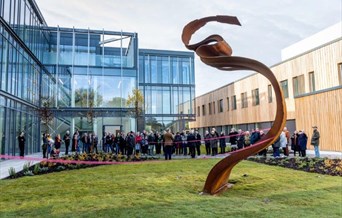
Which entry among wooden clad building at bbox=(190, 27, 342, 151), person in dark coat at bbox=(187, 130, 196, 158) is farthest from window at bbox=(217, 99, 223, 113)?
person in dark coat at bbox=(187, 130, 196, 158)

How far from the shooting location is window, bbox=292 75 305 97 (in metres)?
26.2

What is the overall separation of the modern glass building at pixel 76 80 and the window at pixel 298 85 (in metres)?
11.8

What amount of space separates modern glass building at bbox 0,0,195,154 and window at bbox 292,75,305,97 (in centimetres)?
1183

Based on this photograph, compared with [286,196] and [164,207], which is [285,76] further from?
[164,207]

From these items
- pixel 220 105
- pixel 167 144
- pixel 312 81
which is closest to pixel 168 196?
pixel 167 144

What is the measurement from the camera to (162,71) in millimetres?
36469

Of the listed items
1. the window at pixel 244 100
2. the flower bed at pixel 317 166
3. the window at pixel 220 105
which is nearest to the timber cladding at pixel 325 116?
the flower bed at pixel 317 166

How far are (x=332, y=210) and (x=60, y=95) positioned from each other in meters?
26.0

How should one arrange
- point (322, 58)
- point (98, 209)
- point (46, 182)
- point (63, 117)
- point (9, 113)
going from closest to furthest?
point (98, 209), point (46, 182), point (9, 113), point (322, 58), point (63, 117)

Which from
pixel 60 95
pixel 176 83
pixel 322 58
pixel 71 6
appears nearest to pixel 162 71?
pixel 176 83

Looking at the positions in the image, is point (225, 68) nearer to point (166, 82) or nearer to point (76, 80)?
point (76, 80)

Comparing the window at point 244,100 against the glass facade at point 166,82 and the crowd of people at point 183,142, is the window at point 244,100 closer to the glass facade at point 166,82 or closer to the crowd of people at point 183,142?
the glass facade at point 166,82

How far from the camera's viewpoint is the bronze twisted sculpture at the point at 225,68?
744 cm

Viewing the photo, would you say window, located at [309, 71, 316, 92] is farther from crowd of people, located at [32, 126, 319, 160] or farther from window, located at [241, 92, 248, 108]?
window, located at [241, 92, 248, 108]
